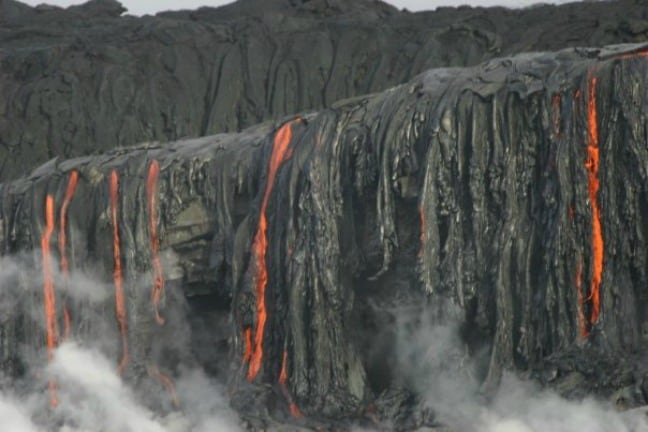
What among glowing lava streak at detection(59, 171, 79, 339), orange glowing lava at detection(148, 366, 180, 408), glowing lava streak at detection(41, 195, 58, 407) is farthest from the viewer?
glowing lava streak at detection(41, 195, 58, 407)

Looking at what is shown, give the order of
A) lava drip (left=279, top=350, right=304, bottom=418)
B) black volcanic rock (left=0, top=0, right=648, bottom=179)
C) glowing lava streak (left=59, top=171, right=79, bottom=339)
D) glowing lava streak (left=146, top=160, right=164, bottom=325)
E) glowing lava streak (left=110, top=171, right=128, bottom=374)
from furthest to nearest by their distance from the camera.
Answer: black volcanic rock (left=0, top=0, right=648, bottom=179) → glowing lava streak (left=59, top=171, right=79, bottom=339) → glowing lava streak (left=110, top=171, right=128, bottom=374) → glowing lava streak (left=146, top=160, right=164, bottom=325) → lava drip (left=279, top=350, right=304, bottom=418)

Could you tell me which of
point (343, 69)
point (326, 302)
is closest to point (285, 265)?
point (326, 302)

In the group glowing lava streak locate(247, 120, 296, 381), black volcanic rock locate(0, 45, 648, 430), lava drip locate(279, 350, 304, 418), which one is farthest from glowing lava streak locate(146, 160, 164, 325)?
lava drip locate(279, 350, 304, 418)

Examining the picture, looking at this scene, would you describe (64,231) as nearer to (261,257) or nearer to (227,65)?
(261,257)

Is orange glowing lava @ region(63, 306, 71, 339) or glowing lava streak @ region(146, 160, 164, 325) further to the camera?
orange glowing lava @ region(63, 306, 71, 339)

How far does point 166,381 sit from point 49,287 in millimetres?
1445

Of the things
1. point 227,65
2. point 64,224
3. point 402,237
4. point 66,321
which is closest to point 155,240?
point 64,224

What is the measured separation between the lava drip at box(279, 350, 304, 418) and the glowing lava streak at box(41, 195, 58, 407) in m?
2.78

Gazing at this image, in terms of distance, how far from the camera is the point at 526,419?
1298 cm

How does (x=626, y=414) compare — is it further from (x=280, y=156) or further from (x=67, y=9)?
(x=67, y=9)

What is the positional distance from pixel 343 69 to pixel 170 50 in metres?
2.11

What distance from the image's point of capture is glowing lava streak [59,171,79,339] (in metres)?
17.0

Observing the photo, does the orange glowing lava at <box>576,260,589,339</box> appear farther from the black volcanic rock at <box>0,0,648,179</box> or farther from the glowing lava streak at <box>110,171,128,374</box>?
the black volcanic rock at <box>0,0,648,179</box>

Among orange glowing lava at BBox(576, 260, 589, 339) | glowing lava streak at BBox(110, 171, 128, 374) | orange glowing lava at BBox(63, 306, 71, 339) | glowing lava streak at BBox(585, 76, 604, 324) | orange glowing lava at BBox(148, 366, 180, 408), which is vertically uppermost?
glowing lava streak at BBox(585, 76, 604, 324)
